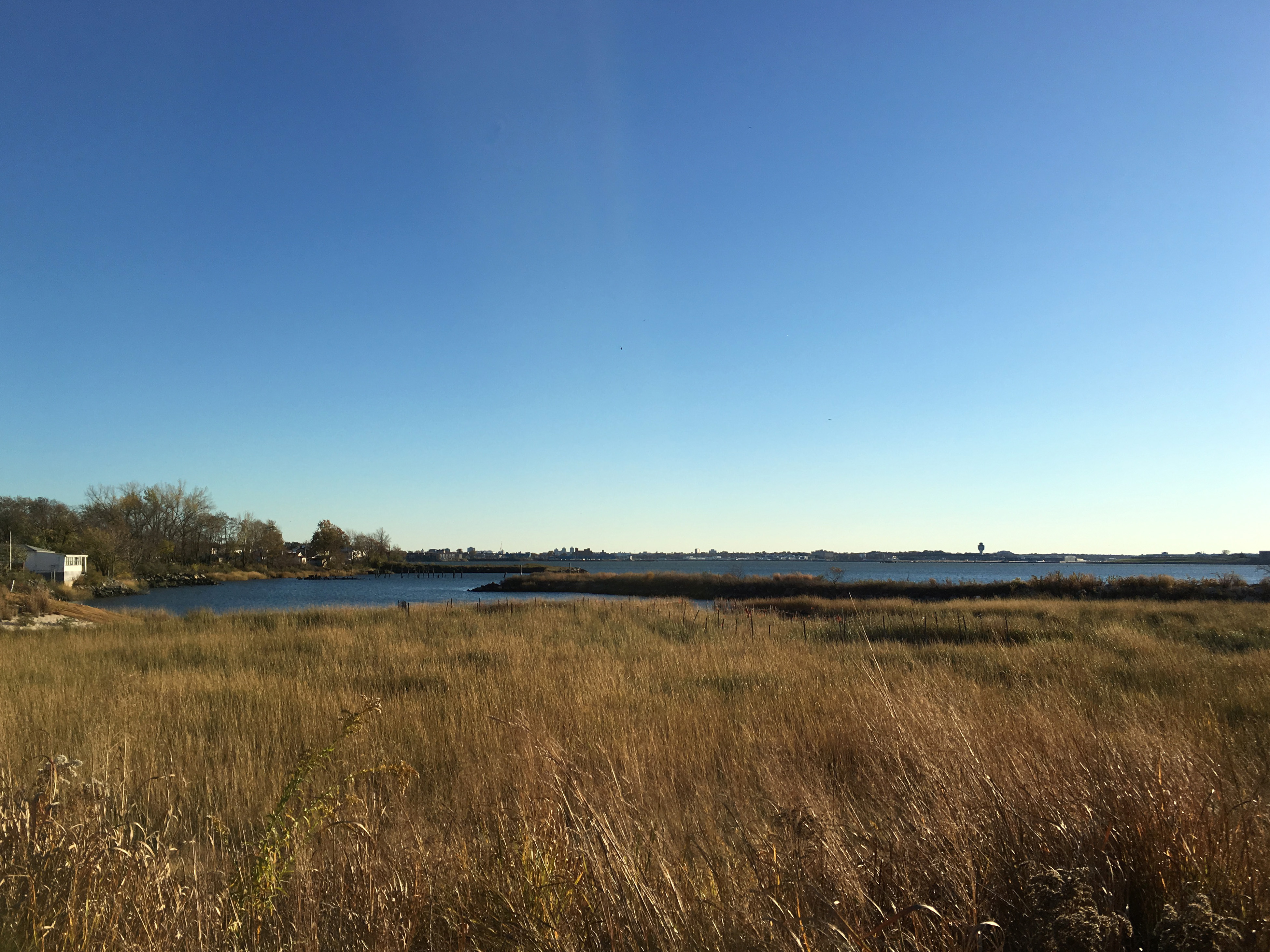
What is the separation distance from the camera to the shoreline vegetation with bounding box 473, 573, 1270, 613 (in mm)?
33281

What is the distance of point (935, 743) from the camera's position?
14.4ft

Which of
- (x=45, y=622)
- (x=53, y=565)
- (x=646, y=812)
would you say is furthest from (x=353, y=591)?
(x=646, y=812)

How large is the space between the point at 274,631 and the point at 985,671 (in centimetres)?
1717

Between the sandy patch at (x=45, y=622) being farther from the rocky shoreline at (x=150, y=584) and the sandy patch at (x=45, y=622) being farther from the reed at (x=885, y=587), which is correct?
the rocky shoreline at (x=150, y=584)

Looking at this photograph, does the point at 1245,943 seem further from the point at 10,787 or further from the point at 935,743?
the point at 10,787

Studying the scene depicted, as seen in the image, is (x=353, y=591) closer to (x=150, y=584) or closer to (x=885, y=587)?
(x=150, y=584)

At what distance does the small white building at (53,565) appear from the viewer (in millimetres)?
60406

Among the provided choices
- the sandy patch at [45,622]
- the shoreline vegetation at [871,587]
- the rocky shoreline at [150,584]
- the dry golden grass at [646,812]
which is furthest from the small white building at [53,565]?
the dry golden grass at [646,812]

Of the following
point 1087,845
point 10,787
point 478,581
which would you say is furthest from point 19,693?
point 478,581

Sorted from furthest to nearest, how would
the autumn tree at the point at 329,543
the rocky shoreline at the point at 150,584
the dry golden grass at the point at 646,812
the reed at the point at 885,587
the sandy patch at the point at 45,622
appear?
the autumn tree at the point at 329,543 < the rocky shoreline at the point at 150,584 < the reed at the point at 885,587 < the sandy patch at the point at 45,622 < the dry golden grass at the point at 646,812

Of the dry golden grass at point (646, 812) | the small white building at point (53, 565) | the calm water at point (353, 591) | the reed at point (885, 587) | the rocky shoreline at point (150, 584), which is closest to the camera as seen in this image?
the dry golden grass at point (646, 812)

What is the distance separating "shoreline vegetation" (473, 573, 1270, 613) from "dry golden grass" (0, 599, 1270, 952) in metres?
11.2

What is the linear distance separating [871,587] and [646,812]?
53.0 m

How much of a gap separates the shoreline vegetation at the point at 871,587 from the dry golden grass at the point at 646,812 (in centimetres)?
1117
